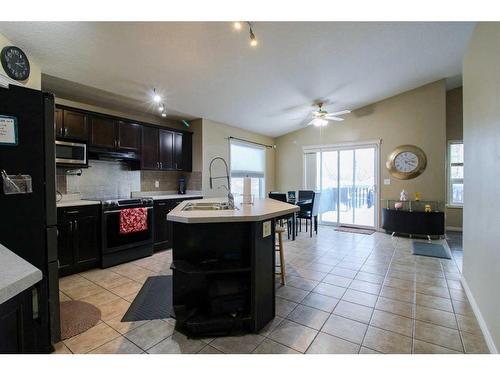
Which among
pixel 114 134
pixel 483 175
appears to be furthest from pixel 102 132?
pixel 483 175

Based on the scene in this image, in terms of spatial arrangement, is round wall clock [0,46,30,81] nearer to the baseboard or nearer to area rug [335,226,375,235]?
the baseboard

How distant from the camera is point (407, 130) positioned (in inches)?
208

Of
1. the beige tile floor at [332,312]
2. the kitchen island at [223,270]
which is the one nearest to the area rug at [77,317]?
the beige tile floor at [332,312]

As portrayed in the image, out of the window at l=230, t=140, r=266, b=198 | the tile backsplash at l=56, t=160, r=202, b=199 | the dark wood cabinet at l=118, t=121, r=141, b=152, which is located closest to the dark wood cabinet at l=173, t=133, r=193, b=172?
the tile backsplash at l=56, t=160, r=202, b=199

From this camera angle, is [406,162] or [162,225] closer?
[162,225]

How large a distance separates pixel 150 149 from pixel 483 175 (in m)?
4.26

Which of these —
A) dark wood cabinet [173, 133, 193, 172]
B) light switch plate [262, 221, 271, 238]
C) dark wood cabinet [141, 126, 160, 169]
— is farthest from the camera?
dark wood cabinet [173, 133, 193, 172]

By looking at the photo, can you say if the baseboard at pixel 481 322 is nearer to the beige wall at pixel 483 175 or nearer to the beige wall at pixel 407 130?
the beige wall at pixel 483 175

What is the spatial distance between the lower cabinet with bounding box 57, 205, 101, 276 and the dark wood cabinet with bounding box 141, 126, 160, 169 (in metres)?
1.15

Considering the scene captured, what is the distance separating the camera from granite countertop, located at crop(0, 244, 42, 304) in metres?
0.73

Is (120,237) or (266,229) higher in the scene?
(266,229)

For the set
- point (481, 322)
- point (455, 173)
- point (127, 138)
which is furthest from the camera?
point (455, 173)

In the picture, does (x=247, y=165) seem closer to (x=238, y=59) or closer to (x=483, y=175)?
(x=238, y=59)

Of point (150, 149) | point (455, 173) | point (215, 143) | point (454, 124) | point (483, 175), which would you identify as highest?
point (454, 124)
